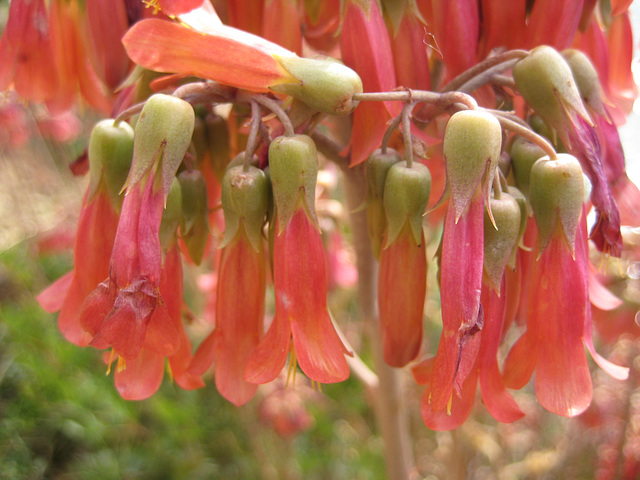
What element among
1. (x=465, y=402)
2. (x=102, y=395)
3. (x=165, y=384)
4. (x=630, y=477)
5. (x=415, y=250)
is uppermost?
(x=415, y=250)

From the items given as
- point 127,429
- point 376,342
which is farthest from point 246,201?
point 127,429

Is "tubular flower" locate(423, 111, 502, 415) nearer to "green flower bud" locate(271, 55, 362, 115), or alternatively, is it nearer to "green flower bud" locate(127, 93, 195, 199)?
"green flower bud" locate(271, 55, 362, 115)

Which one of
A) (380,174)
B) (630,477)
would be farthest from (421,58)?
(630,477)

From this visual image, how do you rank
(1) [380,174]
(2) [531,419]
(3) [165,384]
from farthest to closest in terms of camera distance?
(3) [165,384]
(2) [531,419]
(1) [380,174]

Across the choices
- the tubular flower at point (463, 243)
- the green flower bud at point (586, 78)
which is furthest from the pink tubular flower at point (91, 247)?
the green flower bud at point (586, 78)

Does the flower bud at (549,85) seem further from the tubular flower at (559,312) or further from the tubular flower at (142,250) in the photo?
the tubular flower at (142,250)

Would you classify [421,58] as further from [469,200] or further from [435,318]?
[435,318]
